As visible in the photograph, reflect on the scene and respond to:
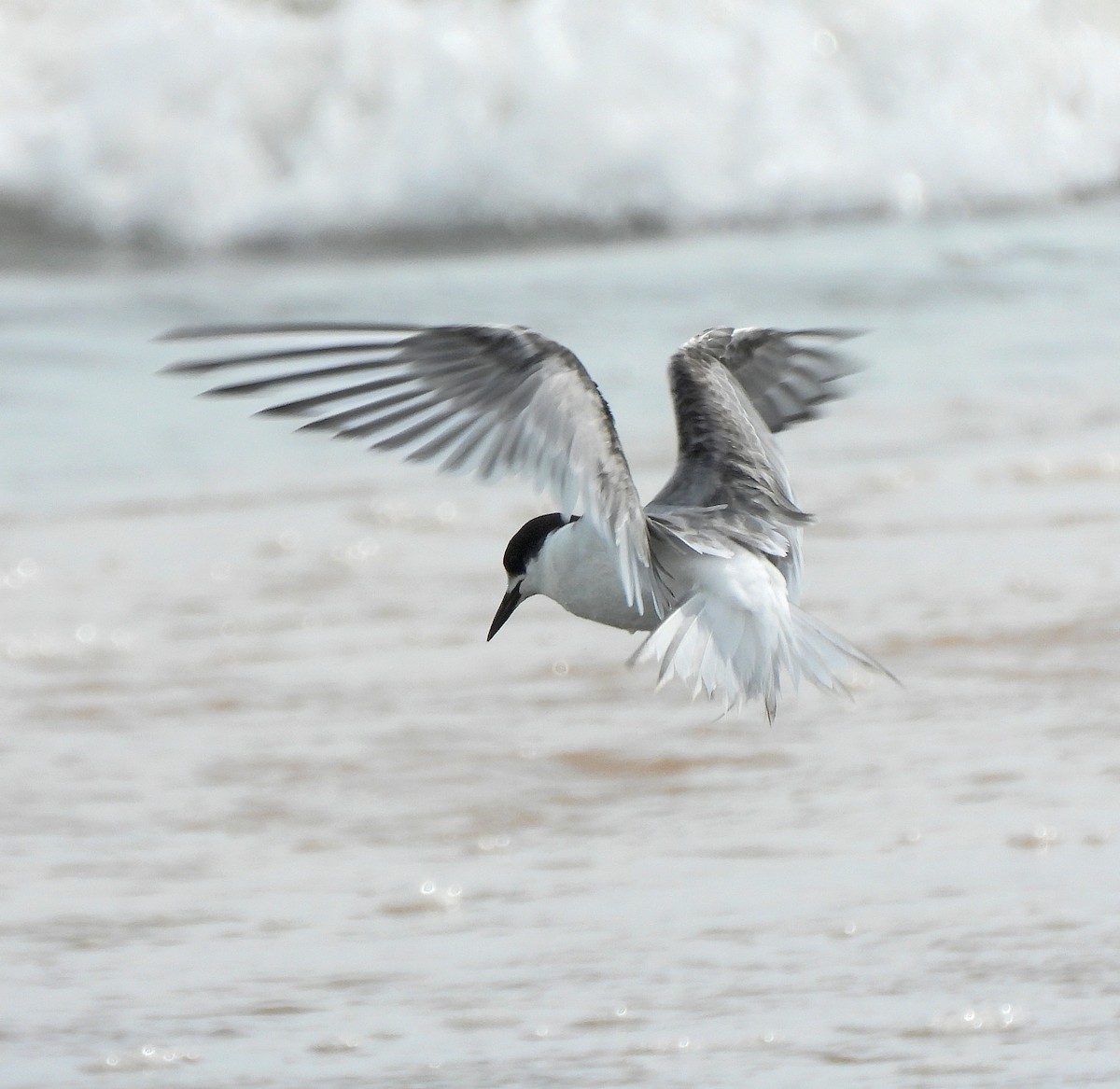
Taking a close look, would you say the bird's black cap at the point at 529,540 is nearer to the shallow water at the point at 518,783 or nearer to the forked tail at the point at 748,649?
the forked tail at the point at 748,649

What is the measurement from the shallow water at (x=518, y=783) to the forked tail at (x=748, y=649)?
44 centimetres

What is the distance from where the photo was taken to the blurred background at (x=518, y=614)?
9.50 feet

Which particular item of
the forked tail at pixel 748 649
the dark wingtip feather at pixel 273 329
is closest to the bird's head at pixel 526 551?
the forked tail at pixel 748 649

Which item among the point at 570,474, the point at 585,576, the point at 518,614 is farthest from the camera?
the point at 518,614

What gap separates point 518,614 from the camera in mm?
4680

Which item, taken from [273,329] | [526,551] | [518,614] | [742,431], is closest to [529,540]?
[526,551]

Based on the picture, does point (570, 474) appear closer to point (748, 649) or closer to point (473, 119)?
point (748, 649)

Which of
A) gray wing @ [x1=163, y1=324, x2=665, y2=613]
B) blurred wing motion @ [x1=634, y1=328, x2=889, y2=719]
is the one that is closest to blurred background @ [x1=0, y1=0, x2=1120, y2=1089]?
blurred wing motion @ [x1=634, y1=328, x2=889, y2=719]

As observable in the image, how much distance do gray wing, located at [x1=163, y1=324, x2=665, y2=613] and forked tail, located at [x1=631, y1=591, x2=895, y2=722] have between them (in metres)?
0.08

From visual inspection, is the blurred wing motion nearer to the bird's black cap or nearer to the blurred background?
the bird's black cap

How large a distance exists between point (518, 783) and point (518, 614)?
103cm

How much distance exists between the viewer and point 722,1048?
8.95 ft

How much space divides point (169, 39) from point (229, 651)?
6.05 metres

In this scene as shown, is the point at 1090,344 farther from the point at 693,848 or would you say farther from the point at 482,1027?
the point at 482,1027
